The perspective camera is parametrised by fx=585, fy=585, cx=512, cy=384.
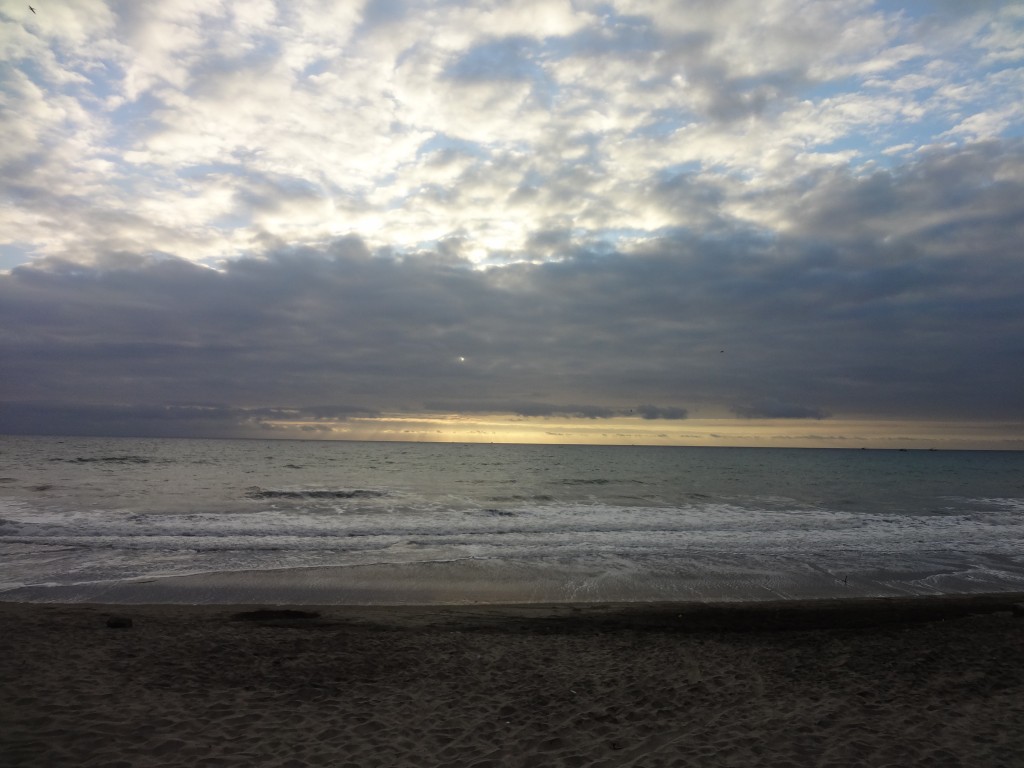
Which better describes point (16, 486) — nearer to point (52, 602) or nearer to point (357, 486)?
point (357, 486)

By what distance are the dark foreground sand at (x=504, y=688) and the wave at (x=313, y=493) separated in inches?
925

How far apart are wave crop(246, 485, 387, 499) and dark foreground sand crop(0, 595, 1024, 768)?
2350 centimetres

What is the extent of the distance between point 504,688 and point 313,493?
32046 millimetres

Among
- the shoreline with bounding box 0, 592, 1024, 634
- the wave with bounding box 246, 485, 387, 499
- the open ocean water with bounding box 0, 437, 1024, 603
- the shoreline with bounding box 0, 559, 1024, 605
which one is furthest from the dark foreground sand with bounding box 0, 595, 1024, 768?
the wave with bounding box 246, 485, 387, 499

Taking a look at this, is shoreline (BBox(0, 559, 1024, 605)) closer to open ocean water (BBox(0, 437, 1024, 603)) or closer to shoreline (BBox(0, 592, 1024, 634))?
open ocean water (BBox(0, 437, 1024, 603))

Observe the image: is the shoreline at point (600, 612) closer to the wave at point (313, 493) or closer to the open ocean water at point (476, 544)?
the open ocean water at point (476, 544)

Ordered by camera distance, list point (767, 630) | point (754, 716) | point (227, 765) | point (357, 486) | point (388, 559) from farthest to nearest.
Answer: point (357, 486)
point (388, 559)
point (767, 630)
point (754, 716)
point (227, 765)

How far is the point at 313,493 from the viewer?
37875 mm

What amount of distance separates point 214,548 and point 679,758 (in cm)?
1813

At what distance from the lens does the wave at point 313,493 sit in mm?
35688

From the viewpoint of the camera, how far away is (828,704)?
316 inches

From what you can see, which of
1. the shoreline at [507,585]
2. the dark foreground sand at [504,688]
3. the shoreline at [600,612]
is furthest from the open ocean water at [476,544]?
the dark foreground sand at [504,688]

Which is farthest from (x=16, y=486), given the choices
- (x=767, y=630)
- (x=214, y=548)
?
(x=767, y=630)

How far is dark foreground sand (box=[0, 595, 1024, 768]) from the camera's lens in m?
6.55
